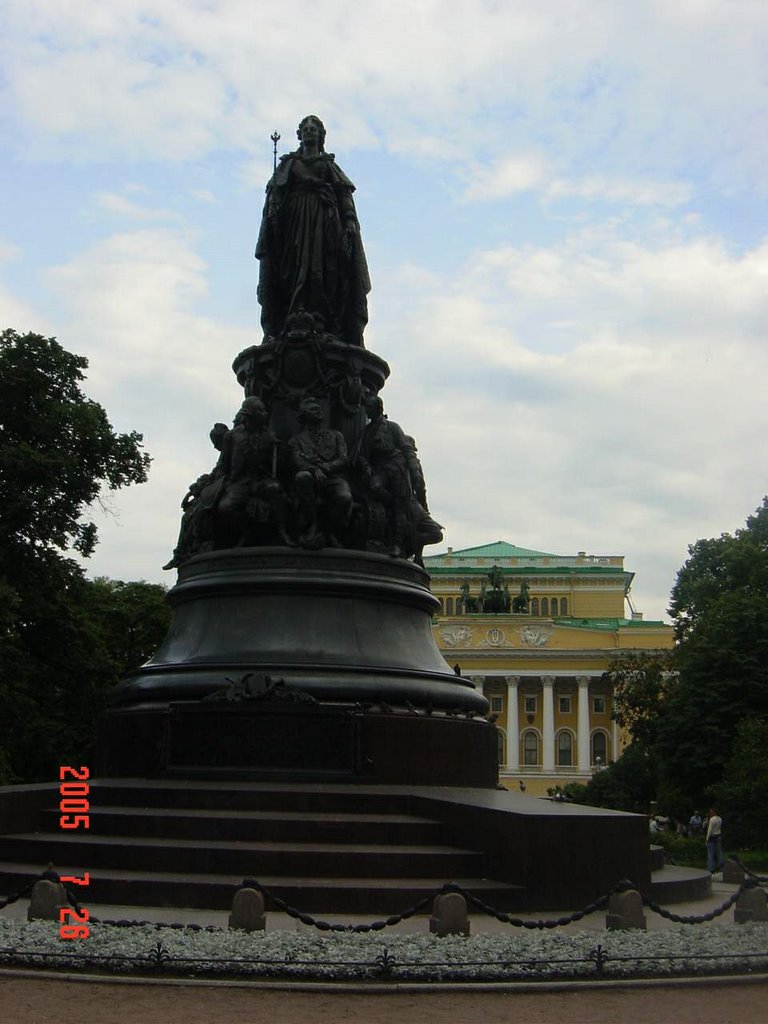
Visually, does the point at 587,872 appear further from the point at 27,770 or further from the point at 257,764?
the point at 27,770

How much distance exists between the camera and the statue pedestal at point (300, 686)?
12.1 metres

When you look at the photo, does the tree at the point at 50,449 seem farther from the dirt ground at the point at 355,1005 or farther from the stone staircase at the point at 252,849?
the dirt ground at the point at 355,1005

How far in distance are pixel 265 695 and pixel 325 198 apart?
725 cm

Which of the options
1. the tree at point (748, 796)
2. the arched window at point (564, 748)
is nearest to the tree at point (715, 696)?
the tree at point (748, 796)

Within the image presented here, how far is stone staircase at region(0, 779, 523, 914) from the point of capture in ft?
30.9

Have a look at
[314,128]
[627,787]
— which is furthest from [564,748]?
[314,128]

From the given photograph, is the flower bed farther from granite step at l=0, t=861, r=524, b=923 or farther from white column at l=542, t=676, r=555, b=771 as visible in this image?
white column at l=542, t=676, r=555, b=771

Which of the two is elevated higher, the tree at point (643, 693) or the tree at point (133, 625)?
the tree at point (133, 625)

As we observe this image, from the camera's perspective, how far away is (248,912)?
8023 mm

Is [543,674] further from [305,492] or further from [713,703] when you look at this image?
[305,492]

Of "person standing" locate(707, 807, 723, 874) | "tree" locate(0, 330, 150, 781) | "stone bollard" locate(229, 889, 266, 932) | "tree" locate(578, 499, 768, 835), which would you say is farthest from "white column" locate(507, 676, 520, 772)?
"stone bollard" locate(229, 889, 266, 932)

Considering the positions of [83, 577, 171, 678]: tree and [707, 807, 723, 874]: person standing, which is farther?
[83, 577, 171, 678]: tree

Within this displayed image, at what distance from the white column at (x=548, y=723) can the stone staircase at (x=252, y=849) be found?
267ft

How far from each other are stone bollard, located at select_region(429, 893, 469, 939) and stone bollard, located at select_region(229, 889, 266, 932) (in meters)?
1.14
